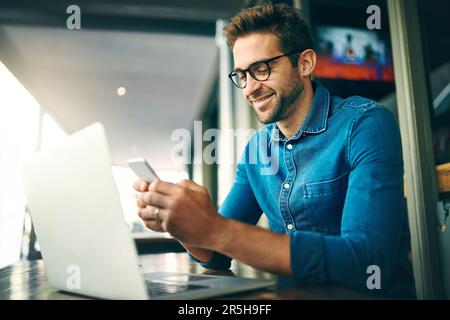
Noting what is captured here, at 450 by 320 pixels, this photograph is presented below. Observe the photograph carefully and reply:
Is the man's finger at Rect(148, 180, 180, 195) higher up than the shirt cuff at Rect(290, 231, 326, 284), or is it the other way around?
the man's finger at Rect(148, 180, 180, 195)

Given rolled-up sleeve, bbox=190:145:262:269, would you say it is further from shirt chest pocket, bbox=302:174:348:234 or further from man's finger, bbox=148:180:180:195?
man's finger, bbox=148:180:180:195

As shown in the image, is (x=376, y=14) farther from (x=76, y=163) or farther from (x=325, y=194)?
(x=76, y=163)

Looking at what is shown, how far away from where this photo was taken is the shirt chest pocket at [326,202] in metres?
1.07

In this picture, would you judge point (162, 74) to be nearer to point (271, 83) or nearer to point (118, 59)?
point (118, 59)

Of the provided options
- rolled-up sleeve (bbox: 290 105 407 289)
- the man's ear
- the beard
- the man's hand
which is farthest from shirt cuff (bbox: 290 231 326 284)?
the man's ear

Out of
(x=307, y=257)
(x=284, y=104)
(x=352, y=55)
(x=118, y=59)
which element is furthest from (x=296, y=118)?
(x=118, y=59)

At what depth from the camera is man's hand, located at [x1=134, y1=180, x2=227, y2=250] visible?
63 centimetres

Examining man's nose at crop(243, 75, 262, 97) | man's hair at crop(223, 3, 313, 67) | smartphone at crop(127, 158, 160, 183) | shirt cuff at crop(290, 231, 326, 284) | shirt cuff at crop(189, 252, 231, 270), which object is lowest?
shirt cuff at crop(189, 252, 231, 270)

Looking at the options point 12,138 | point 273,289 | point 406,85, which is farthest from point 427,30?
point 12,138

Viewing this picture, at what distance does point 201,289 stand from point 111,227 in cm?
21

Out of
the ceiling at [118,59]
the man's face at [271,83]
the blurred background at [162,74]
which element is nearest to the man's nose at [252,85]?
the man's face at [271,83]

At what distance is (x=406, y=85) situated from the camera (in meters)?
1.56

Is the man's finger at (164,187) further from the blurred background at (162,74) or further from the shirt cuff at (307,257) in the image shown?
the shirt cuff at (307,257)

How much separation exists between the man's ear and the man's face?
4cm
